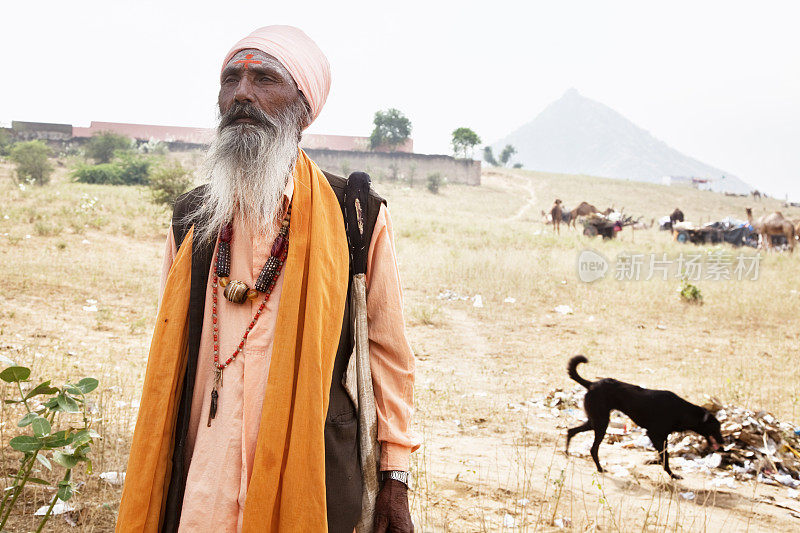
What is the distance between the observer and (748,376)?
666 centimetres

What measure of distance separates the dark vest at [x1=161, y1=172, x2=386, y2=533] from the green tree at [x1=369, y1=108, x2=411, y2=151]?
165ft

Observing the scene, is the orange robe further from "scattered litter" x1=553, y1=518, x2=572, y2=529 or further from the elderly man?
"scattered litter" x1=553, y1=518, x2=572, y2=529

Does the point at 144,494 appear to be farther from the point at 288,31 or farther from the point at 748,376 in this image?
the point at 748,376

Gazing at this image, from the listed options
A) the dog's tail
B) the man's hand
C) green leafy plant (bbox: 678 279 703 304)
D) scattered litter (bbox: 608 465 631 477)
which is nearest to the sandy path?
scattered litter (bbox: 608 465 631 477)

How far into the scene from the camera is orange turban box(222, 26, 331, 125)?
5.51 feet

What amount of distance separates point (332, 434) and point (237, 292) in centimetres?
43

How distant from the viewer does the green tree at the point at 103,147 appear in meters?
34.3

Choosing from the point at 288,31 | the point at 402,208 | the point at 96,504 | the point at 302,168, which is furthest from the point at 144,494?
the point at 402,208

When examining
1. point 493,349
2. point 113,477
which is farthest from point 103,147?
point 113,477

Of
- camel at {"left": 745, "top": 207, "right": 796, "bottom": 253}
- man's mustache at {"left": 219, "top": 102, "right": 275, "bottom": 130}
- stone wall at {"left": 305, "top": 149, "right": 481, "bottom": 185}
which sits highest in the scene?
stone wall at {"left": 305, "top": 149, "right": 481, "bottom": 185}

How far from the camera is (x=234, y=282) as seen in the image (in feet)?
5.11

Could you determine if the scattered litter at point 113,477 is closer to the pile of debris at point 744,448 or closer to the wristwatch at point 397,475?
the wristwatch at point 397,475

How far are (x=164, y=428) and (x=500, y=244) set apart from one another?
15450mm

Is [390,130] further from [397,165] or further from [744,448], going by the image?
[744,448]
